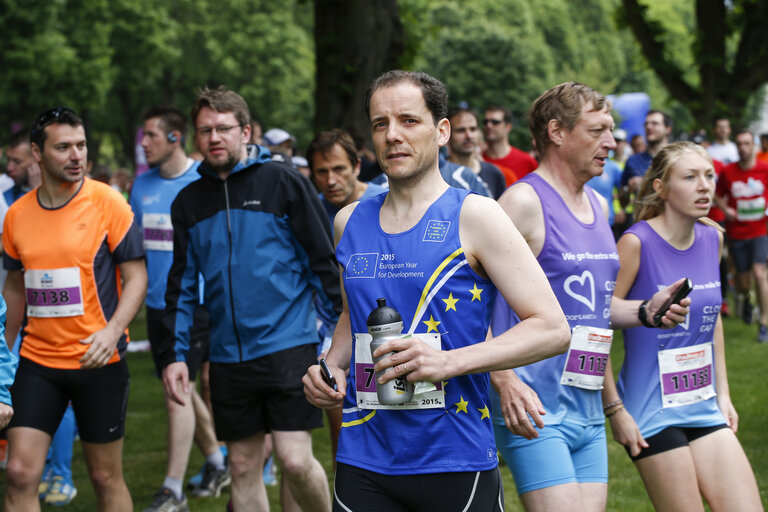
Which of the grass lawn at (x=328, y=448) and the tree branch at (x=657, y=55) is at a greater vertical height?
the tree branch at (x=657, y=55)

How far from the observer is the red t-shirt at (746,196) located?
12219 mm

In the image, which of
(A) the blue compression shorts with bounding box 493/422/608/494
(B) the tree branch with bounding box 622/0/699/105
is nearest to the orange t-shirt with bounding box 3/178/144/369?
(A) the blue compression shorts with bounding box 493/422/608/494

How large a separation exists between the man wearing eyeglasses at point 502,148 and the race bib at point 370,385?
629 cm

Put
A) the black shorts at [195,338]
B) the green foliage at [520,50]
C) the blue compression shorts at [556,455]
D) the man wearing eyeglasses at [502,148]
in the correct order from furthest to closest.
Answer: the green foliage at [520,50] → the man wearing eyeglasses at [502,148] → the black shorts at [195,338] → the blue compression shorts at [556,455]

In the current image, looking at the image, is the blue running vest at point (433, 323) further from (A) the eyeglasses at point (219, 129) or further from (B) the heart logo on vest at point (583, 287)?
(A) the eyeglasses at point (219, 129)

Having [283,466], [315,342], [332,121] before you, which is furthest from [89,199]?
[332,121]

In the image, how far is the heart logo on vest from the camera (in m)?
3.78

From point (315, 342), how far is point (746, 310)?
961cm

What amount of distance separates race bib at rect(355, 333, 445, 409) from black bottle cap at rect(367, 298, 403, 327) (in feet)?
0.63

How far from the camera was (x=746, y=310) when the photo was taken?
1318cm

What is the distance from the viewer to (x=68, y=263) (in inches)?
198

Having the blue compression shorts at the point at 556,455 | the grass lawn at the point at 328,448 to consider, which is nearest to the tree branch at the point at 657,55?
the grass lawn at the point at 328,448

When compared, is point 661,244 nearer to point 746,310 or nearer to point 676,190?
point 676,190

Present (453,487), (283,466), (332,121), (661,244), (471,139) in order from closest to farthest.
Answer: (453,487) < (661,244) < (283,466) < (471,139) < (332,121)
